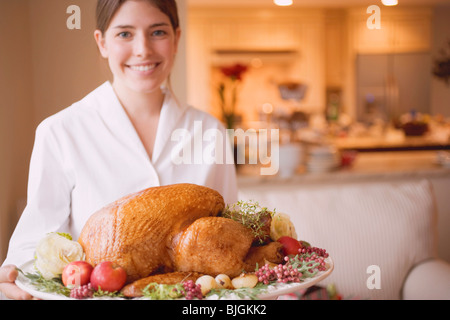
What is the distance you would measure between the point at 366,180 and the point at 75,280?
210 centimetres

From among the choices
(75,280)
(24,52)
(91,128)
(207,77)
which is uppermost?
(207,77)

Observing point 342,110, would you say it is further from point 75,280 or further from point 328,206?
point 75,280

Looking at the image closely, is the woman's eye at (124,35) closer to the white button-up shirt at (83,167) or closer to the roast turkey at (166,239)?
the white button-up shirt at (83,167)

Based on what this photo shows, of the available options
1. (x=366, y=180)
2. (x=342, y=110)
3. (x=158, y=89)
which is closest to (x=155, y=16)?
(x=158, y=89)

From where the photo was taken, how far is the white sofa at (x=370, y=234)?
69.2 inches

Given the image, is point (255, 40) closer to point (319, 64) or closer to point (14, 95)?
point (319, 64)

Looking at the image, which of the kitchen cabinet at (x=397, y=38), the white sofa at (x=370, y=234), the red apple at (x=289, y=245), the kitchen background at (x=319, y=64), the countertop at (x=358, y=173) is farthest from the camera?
the kitchen cabinet at (x=397, y=38)

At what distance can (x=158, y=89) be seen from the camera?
88 cm

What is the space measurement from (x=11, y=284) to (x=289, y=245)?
0.44 meters

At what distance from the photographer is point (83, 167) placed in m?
0.83

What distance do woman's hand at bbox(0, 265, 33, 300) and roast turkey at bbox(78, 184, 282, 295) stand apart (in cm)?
12

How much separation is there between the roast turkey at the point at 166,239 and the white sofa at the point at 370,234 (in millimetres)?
1076

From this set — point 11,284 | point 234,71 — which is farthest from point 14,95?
point 234,71

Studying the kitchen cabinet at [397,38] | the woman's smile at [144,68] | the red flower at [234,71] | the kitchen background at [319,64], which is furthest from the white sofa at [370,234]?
the kitchen cabinet at [397,38]
